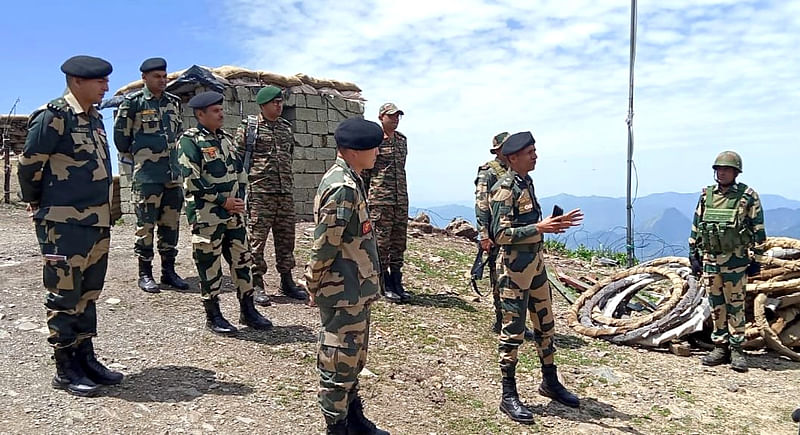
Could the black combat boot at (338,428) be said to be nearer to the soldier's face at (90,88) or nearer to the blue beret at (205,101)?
the soldier's face at (90,88)

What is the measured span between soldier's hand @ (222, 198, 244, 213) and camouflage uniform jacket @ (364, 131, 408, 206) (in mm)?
2002

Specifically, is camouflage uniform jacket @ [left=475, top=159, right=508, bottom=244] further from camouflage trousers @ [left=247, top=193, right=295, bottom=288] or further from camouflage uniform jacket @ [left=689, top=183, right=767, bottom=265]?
camouflage uniform jacket @ [left=689, top=183, right=767, bottom=265]

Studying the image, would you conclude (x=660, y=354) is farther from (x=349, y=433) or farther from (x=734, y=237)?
(x=349, y=433)

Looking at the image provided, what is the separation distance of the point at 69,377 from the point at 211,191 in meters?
1.69

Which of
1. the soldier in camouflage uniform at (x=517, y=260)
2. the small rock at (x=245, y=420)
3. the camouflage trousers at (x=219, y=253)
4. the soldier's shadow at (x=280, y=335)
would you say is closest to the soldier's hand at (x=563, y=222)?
the soldier in camouflage uniform at (x=517, y=260)

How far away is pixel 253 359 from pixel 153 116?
270cm

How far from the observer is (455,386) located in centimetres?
502

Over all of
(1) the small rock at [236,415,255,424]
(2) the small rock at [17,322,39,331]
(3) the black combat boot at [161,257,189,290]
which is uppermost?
(3) the black combat boot at [161,257,189,290]

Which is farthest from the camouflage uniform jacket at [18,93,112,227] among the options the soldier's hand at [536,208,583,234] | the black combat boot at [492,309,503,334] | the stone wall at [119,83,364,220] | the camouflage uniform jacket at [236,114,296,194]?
the stone wall at [119,83,364,220]

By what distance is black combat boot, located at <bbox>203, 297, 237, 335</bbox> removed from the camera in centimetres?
523

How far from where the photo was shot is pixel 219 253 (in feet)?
16.8

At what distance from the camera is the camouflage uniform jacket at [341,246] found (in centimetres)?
331

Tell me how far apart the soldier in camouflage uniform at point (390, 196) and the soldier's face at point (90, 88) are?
314cm

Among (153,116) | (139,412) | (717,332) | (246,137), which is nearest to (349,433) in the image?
(139,412)
